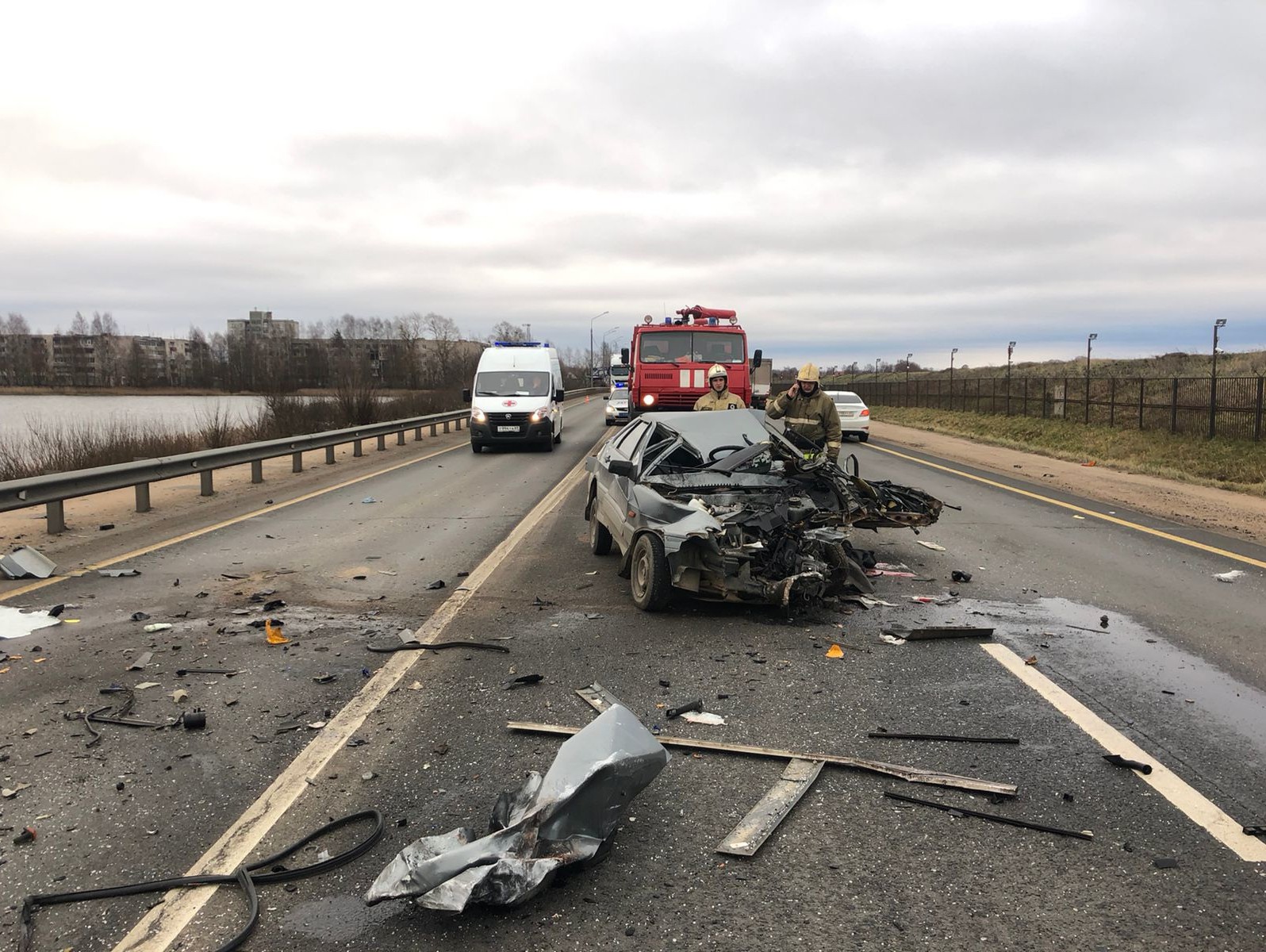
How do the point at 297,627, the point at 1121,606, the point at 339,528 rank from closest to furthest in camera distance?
the point at 297,627, the point at 1121,606, the point at 339,528

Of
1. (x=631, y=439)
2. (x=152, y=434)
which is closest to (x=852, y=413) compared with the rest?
(x=631, y=439)

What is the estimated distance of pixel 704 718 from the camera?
4.48 m

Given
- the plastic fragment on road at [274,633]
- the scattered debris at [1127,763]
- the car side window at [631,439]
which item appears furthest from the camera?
the car side window at [631,439]

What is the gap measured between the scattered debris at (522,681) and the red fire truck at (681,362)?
494 inches

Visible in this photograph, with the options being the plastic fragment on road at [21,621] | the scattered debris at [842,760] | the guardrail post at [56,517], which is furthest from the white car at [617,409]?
the scattered debris at [842,760]

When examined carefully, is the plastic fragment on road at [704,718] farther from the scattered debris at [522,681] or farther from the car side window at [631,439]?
the car side window at [631,439]

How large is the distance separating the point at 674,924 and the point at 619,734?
29.8 inches

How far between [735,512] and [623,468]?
3.95ft

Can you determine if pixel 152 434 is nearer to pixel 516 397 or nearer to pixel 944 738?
pixel 516 397

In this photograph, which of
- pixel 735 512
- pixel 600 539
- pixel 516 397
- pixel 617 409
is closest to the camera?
pixel 735 512

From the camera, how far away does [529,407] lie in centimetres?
2147

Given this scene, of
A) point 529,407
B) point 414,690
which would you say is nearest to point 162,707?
point 414,690

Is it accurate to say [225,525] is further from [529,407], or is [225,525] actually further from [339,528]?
[529,407]

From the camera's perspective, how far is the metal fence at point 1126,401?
72.7 feet
